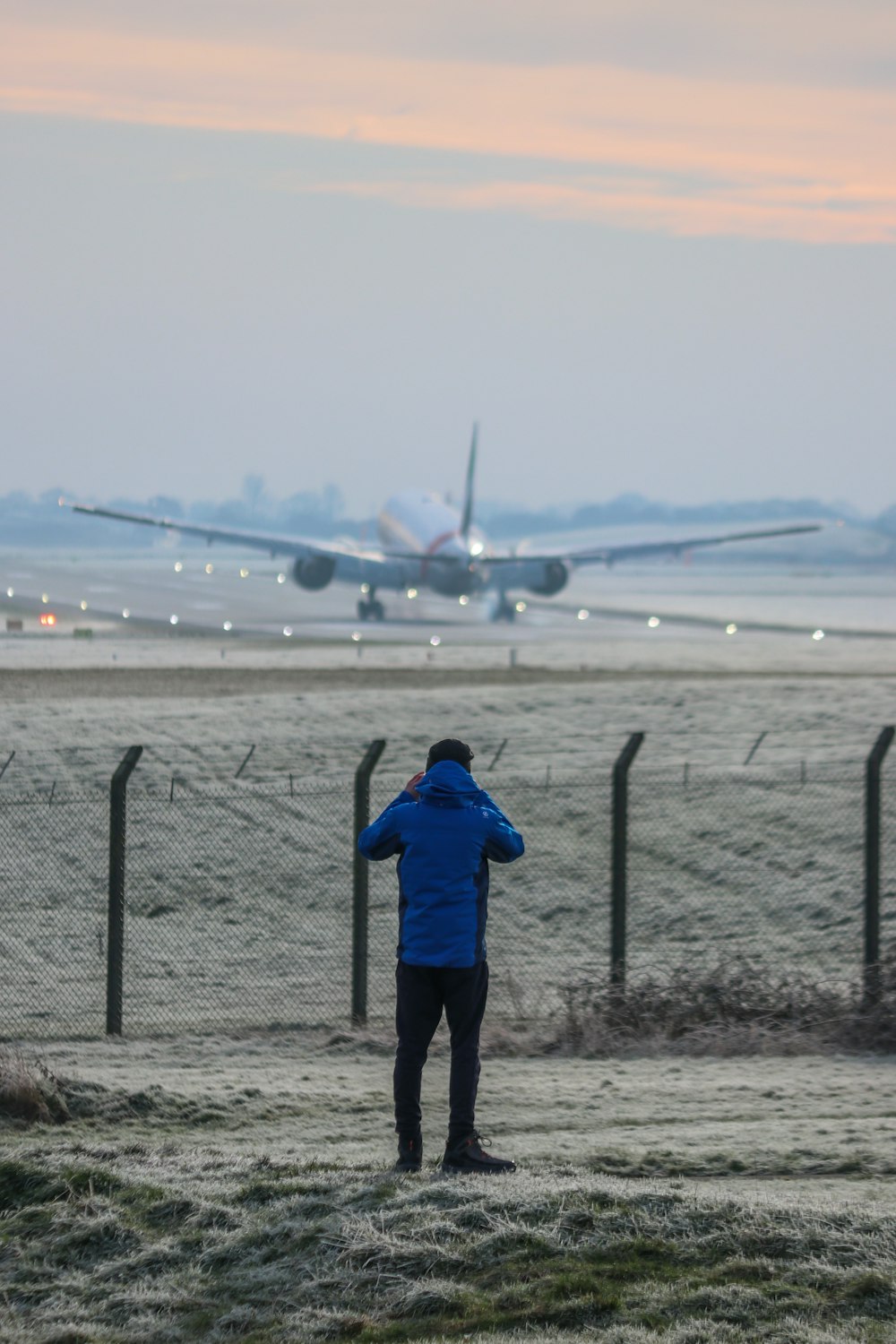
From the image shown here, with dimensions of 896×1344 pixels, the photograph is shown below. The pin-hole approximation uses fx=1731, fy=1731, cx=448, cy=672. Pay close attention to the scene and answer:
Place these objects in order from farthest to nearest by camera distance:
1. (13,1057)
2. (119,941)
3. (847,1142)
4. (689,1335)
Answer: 1. (119,941)
2. (13,1057)
3. (847,1142)
4. (689,1335)

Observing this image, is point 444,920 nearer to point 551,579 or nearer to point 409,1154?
point 409,1154

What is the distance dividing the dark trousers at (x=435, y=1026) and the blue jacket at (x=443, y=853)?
4.0 inches

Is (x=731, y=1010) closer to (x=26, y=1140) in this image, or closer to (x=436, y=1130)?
(x=436, y=1130)

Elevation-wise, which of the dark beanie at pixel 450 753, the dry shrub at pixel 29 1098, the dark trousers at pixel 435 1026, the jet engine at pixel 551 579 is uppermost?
the jet engine at pixel 551 579

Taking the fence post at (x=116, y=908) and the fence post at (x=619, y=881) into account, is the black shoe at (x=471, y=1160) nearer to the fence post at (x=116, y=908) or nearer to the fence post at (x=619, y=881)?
the fence post at (x=116, y=908)

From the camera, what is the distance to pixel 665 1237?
624 cm

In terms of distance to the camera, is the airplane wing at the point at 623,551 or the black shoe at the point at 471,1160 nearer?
the black shoe at the point at 471,1160

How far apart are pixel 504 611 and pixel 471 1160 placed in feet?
175

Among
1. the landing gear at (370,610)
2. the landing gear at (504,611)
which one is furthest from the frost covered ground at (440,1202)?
the landing gear at (504,611)

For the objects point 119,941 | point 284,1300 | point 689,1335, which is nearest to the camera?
point 689,1335

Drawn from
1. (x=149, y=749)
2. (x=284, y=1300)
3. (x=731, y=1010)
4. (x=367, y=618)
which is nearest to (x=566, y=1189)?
(x=284, y=1300)

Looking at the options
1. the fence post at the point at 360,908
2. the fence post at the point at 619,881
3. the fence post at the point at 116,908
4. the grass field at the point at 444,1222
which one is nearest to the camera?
the grass field at the point at 444,1222

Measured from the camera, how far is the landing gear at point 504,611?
198ft

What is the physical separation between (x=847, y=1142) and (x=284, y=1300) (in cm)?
325
